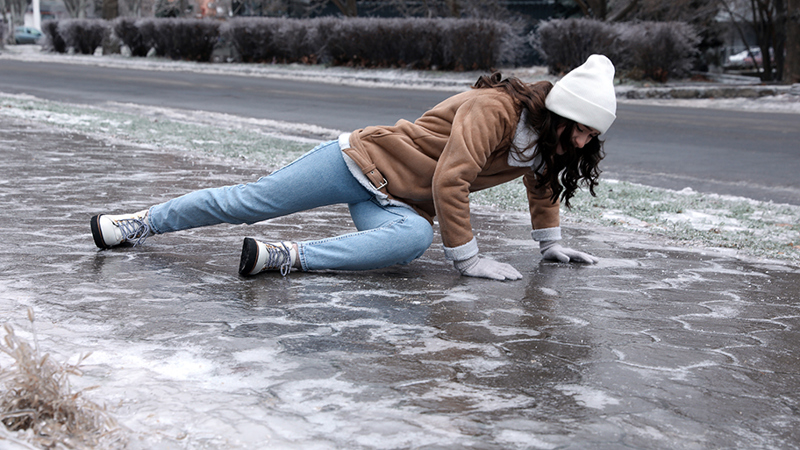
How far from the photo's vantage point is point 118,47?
109 ft

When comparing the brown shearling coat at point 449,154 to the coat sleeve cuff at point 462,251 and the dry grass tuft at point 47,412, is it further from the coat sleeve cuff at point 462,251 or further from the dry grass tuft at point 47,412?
the dry grass tuft at point 47,412

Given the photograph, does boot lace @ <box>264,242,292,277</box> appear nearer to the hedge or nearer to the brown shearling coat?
the brown shearling coat

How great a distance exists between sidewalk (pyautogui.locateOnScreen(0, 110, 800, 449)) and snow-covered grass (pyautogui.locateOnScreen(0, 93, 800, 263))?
535 millimetres

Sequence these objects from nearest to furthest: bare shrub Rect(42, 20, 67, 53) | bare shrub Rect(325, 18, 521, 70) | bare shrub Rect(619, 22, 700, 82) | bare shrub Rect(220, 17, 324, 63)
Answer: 1. bare shrub Rect(619, 22, 700, 82)
2. bare shrub Rect(325, 18, 521, 70)
3. bare shrub Rect(220, 17, 324, 63)
4. bare shrub Rect(42, 20, 67, 53)

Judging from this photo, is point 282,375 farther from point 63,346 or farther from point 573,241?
point 573,241

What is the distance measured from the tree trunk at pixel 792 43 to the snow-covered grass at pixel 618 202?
50.9 feet

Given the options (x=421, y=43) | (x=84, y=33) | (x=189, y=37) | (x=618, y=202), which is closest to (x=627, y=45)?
(x=421, y=43)

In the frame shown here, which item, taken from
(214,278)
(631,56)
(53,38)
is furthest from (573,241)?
(53,38)

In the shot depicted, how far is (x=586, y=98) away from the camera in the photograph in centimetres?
323

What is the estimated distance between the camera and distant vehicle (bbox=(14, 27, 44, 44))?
48356 mm

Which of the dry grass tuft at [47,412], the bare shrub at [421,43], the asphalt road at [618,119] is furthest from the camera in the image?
the bare shrub at [421,43]

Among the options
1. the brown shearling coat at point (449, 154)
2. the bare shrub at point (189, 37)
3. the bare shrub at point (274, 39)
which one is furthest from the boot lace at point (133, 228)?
the bare shrub at point (189, 37)

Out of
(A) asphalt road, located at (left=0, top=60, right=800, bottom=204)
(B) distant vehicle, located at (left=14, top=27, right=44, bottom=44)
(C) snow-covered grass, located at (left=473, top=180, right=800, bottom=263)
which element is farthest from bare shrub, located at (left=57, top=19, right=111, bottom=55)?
(C) snow-covered grass, located at (left=473, top=180, right=800, bottom=263)

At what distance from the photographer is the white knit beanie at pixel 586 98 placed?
3.24 meters
